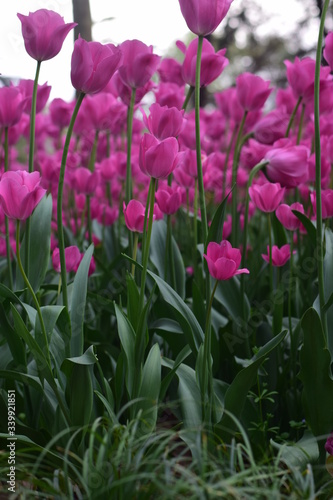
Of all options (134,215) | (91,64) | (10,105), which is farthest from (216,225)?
(10,105)

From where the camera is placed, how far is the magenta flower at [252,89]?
68.4 inches

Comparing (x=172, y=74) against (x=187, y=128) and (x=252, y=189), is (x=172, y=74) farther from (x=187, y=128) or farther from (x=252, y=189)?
(x=252, y=189)


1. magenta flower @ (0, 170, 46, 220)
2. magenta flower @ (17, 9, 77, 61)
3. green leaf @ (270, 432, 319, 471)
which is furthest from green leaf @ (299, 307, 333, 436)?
magenta flower @ (17, 9, 77, 61)

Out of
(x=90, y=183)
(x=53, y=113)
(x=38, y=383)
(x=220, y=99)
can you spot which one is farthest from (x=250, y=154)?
(x=38, y=383)

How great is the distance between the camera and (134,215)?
4.16 ft

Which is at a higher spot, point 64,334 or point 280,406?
point 64,334

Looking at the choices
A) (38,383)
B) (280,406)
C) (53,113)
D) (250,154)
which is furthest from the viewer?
(53,113)

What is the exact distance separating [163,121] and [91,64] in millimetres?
173

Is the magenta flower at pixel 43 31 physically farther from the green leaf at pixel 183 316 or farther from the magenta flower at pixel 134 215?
the green leaf at pixel 183 316

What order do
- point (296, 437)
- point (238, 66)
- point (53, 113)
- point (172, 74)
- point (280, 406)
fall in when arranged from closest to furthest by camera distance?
point (296, 437), point (280, 406), point (172, 74), point (53, 113), point (238, 66)

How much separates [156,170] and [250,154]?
984 millimetres

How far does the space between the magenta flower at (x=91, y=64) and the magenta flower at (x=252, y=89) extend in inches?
26.4

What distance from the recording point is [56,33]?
3.96ft

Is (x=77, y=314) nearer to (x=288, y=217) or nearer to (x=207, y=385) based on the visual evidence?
(x=207, y=385)
